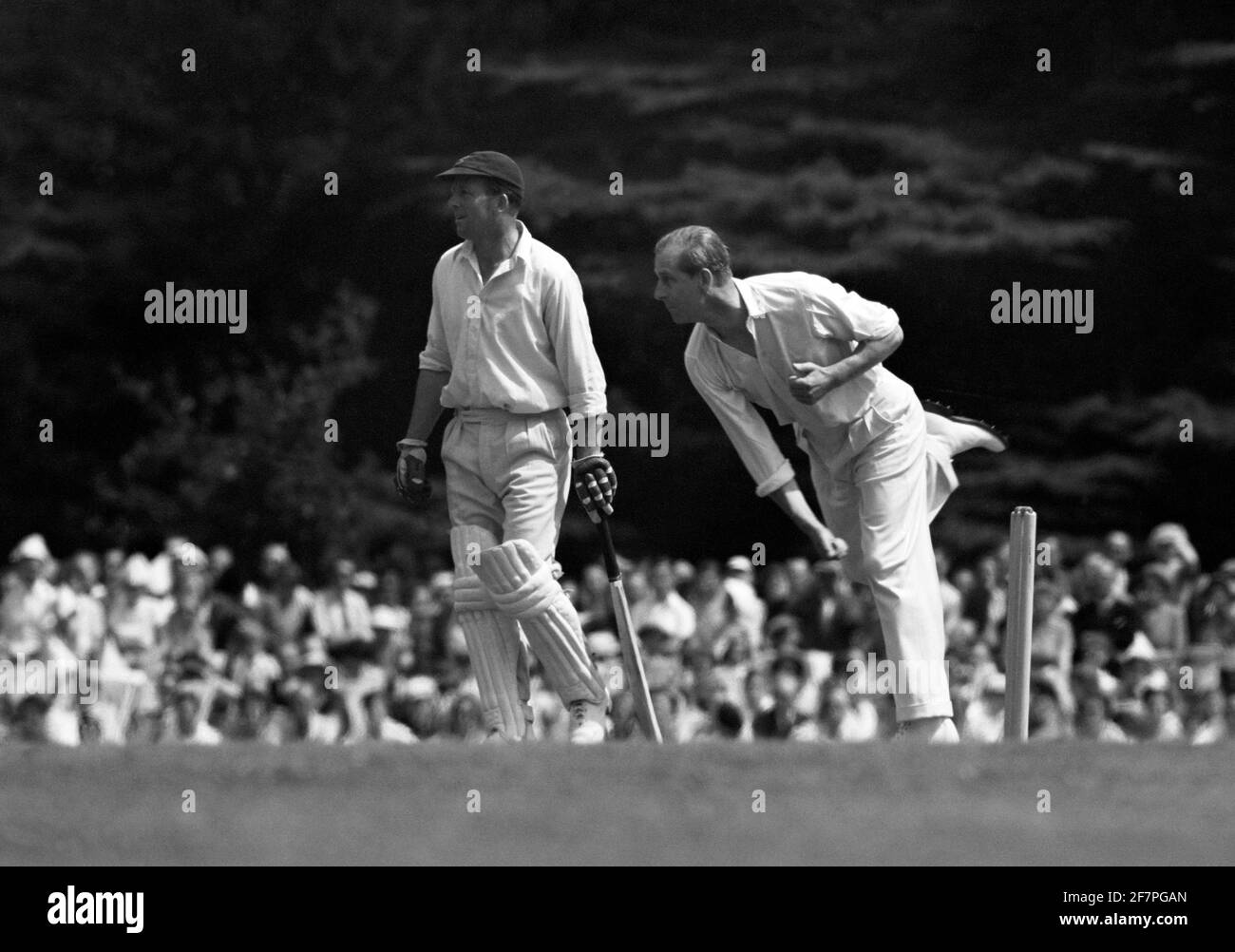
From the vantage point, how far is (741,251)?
26297 millimetres

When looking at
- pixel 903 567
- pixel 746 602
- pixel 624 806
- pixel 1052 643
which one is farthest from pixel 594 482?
pixel 746 602

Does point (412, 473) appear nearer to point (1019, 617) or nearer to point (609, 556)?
point (609, 556)

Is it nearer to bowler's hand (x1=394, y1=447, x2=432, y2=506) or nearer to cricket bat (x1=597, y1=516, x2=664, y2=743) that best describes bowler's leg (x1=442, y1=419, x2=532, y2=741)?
bowler's hand (x1=394, y1=447, x2=432, y2=506)

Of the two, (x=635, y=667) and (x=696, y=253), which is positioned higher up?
(x=696, y=253)

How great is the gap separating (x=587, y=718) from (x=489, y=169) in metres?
2.18

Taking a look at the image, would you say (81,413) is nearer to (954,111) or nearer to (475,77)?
(475,77)

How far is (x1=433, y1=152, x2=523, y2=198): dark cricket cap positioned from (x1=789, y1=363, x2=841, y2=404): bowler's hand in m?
1.29

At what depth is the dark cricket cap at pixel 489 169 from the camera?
10523 mm

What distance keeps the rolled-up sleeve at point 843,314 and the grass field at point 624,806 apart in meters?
1.87

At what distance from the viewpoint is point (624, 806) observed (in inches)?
332

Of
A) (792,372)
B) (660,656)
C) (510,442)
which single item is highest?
(792,372)

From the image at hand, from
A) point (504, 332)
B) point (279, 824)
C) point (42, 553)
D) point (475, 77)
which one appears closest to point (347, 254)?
point (475, 77)

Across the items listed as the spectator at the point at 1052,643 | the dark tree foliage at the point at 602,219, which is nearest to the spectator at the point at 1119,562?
the spectator at the point at 1052,643

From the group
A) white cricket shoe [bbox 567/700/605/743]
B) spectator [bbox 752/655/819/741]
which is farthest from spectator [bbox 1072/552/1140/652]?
white cricket shoe [bbox 567/700/605/743]
